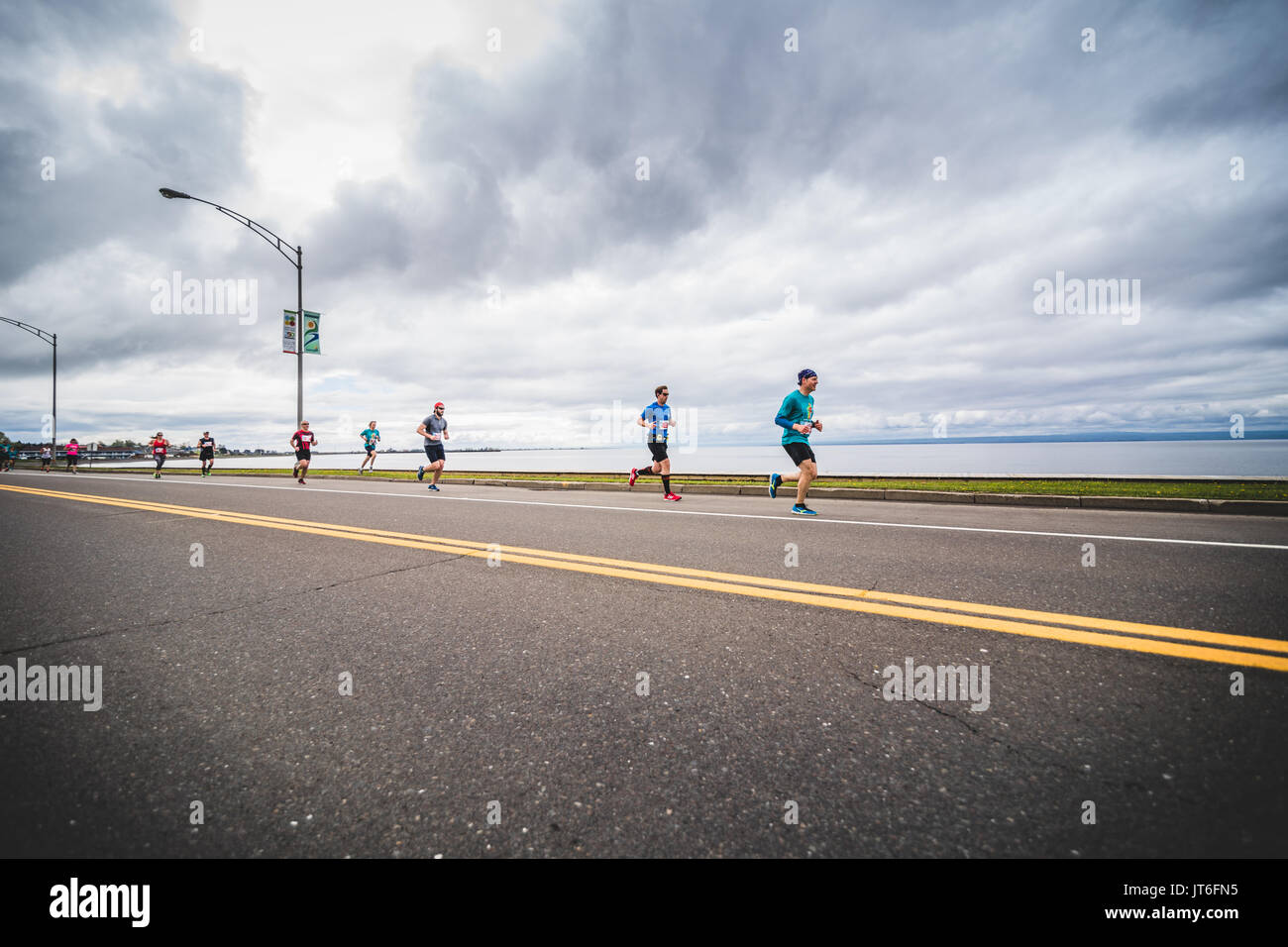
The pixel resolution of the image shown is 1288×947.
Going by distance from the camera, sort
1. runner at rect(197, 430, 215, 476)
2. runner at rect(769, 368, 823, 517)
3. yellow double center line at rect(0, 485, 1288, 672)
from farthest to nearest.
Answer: runner at rect(197, 430, 215, 476), runner at rect(769, 368, 823, 517), yellow double center line at rect(0, 485, 1288, 672)

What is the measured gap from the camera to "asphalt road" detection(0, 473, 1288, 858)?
4.77 feet

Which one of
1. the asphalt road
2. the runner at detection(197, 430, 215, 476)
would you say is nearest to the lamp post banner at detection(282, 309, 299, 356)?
the runner at detection(197, 430, 215, 476)

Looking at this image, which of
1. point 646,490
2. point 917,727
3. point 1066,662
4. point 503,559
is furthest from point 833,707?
point 646,490

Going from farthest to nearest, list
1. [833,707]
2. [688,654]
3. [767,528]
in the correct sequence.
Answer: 1. [767,528]
2. [688,654]
3. [833,707]

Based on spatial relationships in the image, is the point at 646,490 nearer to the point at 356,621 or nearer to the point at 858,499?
the point at 858,499

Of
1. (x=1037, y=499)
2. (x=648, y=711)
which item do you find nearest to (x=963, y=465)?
(x=1037, y=499)

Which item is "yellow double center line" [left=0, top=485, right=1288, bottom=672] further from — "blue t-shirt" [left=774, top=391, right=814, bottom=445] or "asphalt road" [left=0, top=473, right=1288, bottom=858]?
"blue t-shirt" [left=774, top=391, right=814, bottom=445]

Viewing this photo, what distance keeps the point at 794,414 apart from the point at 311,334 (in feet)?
60.0

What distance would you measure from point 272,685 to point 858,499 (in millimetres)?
9509

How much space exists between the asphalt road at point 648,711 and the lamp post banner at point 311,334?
1665 cm

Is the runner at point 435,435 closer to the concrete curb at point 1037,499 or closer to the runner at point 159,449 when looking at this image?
the concrete curb at point 1037,499

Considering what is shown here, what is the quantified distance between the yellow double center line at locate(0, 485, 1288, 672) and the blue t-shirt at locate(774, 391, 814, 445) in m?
4.60

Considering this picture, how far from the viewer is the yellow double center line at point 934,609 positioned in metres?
2.52

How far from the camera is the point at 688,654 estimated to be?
8.57 feet
